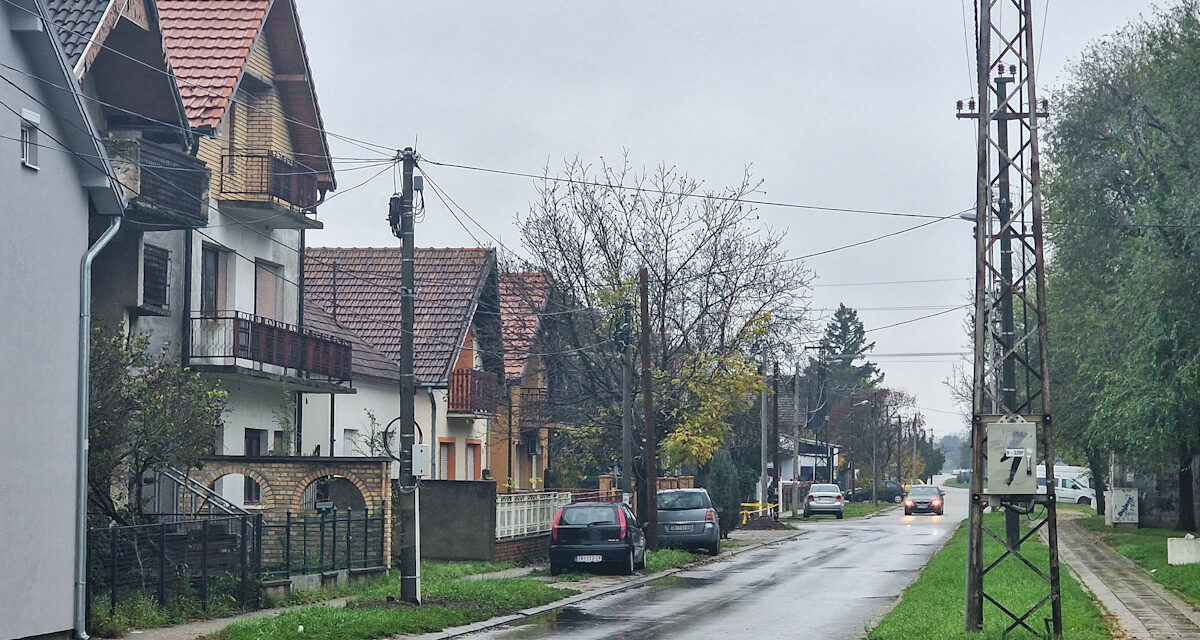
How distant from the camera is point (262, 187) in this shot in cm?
2853

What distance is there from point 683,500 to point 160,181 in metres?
17.7

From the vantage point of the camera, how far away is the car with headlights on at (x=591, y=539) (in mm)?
28281

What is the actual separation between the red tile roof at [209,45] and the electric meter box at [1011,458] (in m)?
16.6

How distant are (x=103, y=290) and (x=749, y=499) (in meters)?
45.7

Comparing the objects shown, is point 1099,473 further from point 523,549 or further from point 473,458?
point 523,549

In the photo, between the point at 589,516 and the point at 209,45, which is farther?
the point at 589,516

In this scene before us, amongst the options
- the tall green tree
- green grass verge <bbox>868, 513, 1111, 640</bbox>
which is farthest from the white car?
green grass verge <bbox>868, 513, 1111, 640</bbox>

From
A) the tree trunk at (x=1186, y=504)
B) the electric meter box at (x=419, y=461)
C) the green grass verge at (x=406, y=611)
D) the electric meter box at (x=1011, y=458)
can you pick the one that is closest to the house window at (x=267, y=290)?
the green grass verge at (x=406, y=611)

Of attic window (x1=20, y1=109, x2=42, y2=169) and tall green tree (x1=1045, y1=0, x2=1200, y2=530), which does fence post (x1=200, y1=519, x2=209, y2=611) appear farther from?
tall green tree (x1=1045, y1=0, x2=1200, y2=530)

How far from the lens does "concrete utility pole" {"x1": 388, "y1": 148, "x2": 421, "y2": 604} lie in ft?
67.3

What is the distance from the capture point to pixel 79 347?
17094 mm

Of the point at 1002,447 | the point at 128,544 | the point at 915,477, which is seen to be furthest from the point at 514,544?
the point at 915,477

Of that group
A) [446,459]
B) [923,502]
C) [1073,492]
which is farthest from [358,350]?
[1073,492]

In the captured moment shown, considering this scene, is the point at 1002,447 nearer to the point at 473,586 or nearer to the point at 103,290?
the point at 473,586
